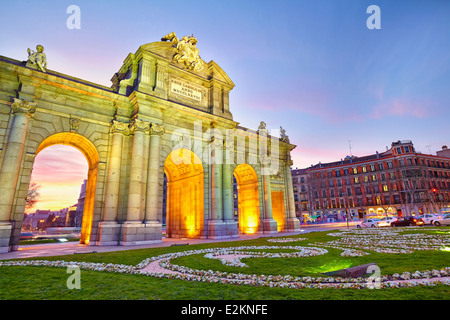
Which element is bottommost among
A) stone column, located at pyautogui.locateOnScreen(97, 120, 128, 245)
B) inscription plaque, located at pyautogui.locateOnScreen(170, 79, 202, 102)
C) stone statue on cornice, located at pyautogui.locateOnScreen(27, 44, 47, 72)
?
stone column, located at pyautogui.locateOnScreen(97, 120, 128, 245)

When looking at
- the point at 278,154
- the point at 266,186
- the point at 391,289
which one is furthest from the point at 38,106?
the point at 278,154

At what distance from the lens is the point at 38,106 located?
16.8 meters

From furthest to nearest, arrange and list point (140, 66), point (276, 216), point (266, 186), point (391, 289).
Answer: point (276, 216) → point (266, 186) → point (140, 66) → point (391, 289)

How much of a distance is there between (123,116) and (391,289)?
65.3 ft

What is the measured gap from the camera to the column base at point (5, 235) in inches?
537

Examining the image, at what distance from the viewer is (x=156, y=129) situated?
65.1ft

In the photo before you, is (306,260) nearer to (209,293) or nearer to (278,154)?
(209,293)

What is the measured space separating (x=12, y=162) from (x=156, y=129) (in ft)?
30.3

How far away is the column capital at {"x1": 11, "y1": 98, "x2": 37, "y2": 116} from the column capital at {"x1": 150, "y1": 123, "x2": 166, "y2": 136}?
25.1 ft

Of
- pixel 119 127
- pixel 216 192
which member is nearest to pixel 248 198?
pixel 216 192

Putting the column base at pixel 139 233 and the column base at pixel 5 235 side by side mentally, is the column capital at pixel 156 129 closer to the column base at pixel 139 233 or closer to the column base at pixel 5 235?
the column base at pixel 139 233

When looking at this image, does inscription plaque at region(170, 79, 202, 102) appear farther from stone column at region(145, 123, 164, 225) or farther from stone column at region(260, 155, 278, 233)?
stone column at region(260, 155, 278, 233)

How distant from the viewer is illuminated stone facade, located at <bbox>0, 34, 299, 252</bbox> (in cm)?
1575

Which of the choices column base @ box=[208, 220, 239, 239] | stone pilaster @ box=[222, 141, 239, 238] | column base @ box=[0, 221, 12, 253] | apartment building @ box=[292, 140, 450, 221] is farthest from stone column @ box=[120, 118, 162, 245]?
apartment building @ box=[292, 140, 450, 221]
